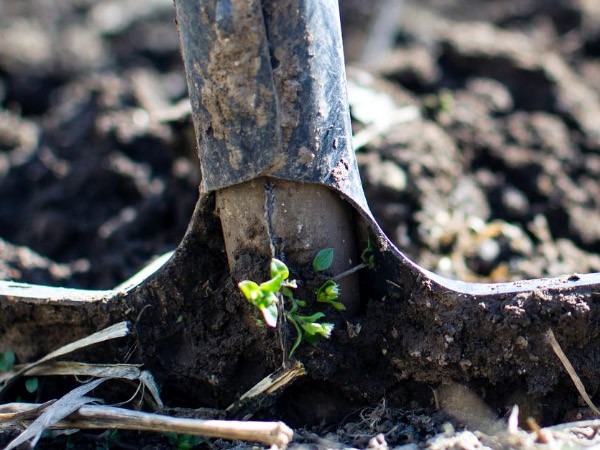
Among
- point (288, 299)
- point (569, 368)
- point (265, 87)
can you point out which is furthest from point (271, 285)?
point (569, 368)

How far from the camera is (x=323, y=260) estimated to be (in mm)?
1593

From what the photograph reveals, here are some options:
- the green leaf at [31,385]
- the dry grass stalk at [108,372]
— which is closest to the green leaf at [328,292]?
the dry grass stalk at [108,372]

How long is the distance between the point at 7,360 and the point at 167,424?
56 cm

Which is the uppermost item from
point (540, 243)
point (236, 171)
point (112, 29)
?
point (112, 29)

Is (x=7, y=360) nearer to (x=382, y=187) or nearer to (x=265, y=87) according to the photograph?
(x=265, y=87)

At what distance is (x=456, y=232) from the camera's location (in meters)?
2.58

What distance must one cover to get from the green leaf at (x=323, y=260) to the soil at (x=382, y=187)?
13cm

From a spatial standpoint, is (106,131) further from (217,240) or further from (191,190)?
(217,240)

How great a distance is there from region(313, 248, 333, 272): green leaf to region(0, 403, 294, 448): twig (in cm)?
32

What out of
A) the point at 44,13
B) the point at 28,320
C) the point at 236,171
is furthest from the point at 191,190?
the point at 44,13

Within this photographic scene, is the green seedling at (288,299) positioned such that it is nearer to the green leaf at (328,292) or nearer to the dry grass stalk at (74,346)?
the green leaf at (328,292)

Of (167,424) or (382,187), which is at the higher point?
(382,187)

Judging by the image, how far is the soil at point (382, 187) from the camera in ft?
5.42

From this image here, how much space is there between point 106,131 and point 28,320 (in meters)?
1.47
